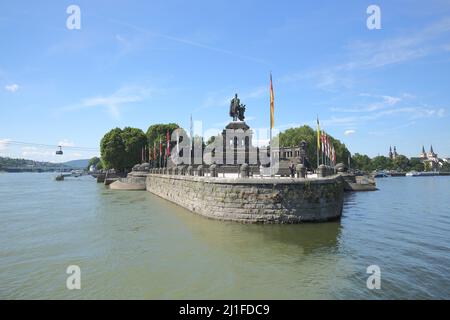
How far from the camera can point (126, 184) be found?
53.0 meters

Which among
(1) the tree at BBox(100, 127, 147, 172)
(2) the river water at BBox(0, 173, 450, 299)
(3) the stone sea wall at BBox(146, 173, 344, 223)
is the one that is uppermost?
(1) the tree at BBox(100, 127, 147, 172)

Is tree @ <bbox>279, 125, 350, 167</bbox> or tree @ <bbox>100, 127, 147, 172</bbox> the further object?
tree @ <bbox>279, 125, 350, 167</bbox>

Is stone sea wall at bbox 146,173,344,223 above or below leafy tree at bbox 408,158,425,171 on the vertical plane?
below

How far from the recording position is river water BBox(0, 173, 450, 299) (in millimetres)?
9133

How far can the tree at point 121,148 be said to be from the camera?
69.1m

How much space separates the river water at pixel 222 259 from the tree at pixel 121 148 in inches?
1960

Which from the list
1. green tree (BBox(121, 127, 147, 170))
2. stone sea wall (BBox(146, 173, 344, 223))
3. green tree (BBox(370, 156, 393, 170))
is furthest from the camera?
green tree (BBox(370, 156, 393, 170))

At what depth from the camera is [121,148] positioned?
69750 mm

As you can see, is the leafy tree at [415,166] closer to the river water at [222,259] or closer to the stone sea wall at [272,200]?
the river water at [222,259]

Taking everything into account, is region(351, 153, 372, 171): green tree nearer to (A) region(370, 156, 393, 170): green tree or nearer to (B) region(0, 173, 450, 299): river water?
(A) region(370, 156, 393, 170): green tree

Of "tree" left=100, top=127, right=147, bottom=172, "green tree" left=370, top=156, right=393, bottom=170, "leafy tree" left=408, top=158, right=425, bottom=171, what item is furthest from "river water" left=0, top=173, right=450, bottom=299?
"leafy tree" left=408, top=158, right=425, bottom=171

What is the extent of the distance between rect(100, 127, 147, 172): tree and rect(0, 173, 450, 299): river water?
49.8 m

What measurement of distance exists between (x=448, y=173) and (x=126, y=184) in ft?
549

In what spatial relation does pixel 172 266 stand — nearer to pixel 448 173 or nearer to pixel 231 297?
pixel 231 297
